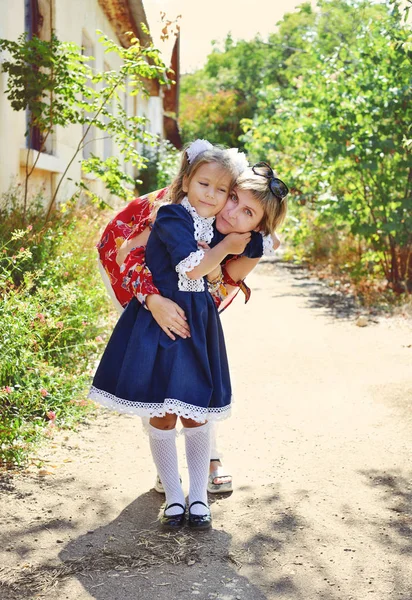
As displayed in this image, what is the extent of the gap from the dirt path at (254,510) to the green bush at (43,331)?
0.20 m

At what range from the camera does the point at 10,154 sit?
612 centimetres

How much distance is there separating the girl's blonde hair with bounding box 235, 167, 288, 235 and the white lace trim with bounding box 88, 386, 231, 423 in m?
0.78

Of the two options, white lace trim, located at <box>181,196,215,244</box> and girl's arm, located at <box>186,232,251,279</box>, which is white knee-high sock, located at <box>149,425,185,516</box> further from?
white lace trim, located at <box>181,196,215,244</box>

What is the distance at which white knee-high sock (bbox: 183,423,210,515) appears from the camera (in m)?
3.23

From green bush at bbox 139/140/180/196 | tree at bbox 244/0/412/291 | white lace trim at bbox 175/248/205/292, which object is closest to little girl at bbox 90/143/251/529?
white lace trim at bbox 175/248/205/292

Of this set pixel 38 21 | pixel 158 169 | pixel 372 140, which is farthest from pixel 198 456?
pixel 158 169

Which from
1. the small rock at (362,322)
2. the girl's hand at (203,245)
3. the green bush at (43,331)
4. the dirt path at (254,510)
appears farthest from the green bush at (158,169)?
the girl's hand at (203,245)

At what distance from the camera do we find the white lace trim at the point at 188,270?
2.97 meters

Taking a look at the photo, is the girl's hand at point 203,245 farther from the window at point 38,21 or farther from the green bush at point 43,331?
the window at point 38,21

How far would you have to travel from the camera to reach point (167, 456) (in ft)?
10.6

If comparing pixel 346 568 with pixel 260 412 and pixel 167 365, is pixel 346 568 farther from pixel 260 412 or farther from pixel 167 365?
pixel 260 412

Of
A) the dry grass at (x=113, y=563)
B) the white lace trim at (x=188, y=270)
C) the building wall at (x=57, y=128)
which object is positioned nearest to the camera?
the dry grass at (x=113, y=563)

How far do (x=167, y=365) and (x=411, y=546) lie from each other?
1.16m

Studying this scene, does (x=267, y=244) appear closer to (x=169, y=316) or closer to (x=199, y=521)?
(x=169, y=316)
